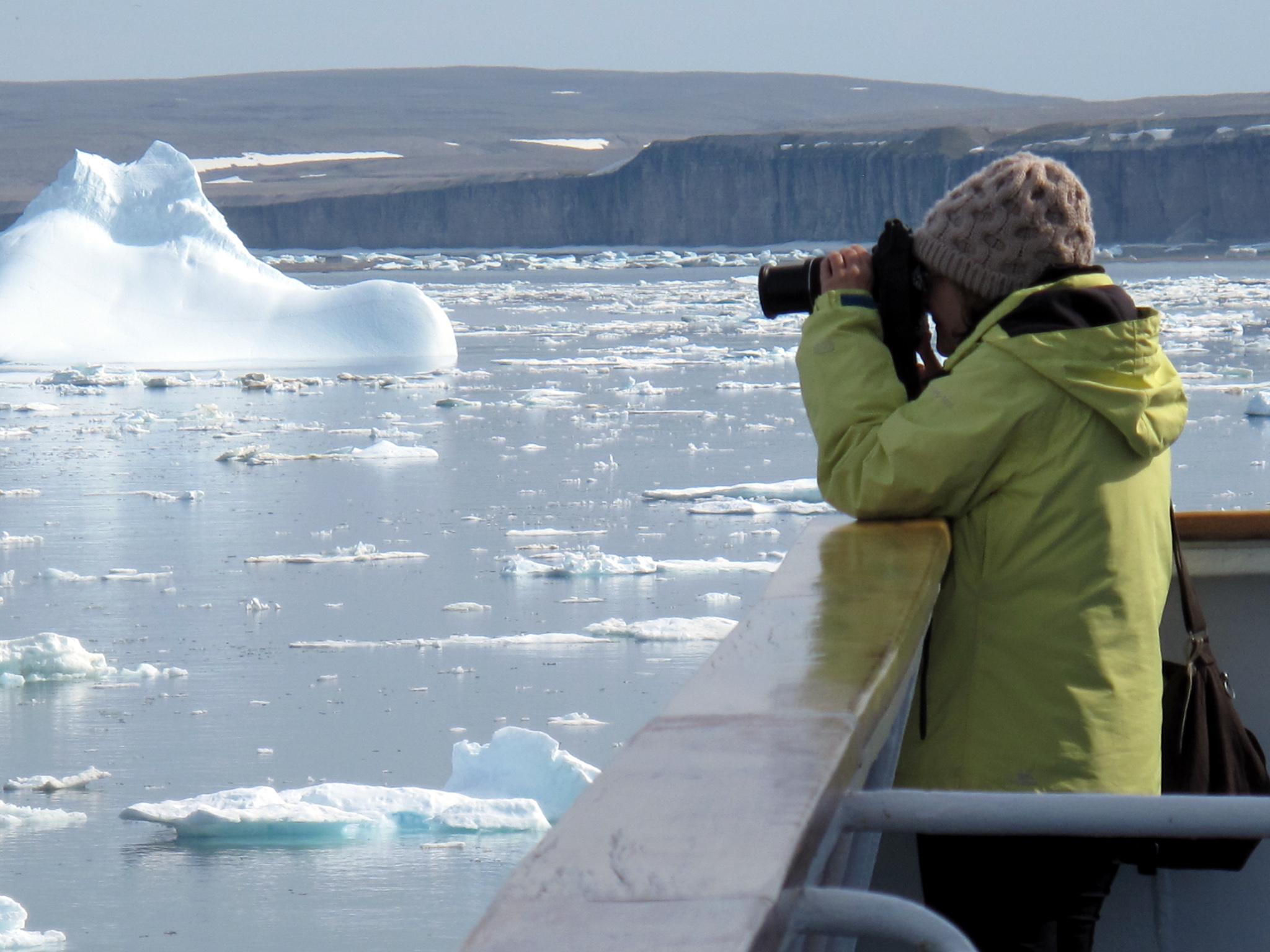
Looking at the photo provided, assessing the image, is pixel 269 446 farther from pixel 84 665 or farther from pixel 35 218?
pixel 35 218

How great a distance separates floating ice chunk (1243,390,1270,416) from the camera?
8367mm

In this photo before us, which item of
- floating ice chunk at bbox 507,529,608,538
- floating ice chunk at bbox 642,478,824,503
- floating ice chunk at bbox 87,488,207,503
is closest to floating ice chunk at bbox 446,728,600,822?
floating ice chunk at bbox 507,529,608,538

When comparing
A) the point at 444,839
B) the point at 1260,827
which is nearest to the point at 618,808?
the point at 1260,827

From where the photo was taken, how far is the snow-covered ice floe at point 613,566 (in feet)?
16.5

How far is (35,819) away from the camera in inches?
118

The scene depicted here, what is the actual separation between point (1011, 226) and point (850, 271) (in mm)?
170

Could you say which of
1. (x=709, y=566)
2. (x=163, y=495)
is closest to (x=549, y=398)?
(x=163, y=495)

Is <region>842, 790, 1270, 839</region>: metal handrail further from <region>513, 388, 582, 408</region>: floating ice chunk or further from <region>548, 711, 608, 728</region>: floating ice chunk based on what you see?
<region>513, 388, 582, 408</region>: floating ice chunk

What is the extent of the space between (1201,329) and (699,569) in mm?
10129

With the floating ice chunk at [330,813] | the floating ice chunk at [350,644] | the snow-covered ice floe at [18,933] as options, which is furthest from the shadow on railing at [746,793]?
the floating ice chunk at [350,644]

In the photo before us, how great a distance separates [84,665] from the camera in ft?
12.8

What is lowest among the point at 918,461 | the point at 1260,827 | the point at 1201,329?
the point at 1201,329

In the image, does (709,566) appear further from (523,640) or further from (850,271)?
(850,271)

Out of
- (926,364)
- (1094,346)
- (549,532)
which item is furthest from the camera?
(549,532)
